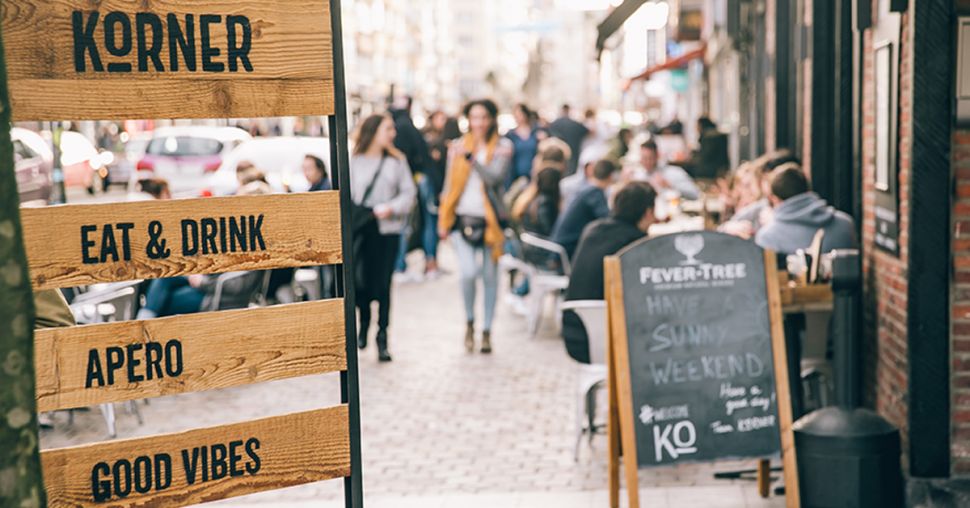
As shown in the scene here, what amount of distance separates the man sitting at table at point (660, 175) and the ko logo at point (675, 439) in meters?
8.19

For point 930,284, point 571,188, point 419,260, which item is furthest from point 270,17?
point 419,260

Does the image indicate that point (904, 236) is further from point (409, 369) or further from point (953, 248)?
point (409, 369)

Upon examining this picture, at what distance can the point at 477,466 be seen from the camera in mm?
7613

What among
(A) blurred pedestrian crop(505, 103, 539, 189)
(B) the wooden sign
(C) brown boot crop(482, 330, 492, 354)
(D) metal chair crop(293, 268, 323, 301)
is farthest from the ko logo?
(A) blurred pedestrian crop(505, 103, 539, 189)

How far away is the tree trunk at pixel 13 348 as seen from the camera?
8.94 ft

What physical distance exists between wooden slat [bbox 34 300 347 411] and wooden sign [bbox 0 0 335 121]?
62 centimetres

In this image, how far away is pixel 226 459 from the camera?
176 inches

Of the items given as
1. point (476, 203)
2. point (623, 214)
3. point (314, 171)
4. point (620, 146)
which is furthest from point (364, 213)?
point (620, 146)

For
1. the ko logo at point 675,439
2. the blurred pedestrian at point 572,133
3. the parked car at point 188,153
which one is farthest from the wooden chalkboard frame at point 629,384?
the parked car at point 188,153

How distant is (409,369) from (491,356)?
2.57 ft

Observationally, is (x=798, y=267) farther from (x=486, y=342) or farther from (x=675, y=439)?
(x=486, y=342)

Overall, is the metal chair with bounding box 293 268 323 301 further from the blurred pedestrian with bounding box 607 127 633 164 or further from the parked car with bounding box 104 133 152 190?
the parked car with bounding box 104 133 152 190

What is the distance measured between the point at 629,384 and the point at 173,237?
2.37m

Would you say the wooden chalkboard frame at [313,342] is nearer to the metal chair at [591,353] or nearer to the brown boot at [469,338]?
the metal chair at [591,353]
